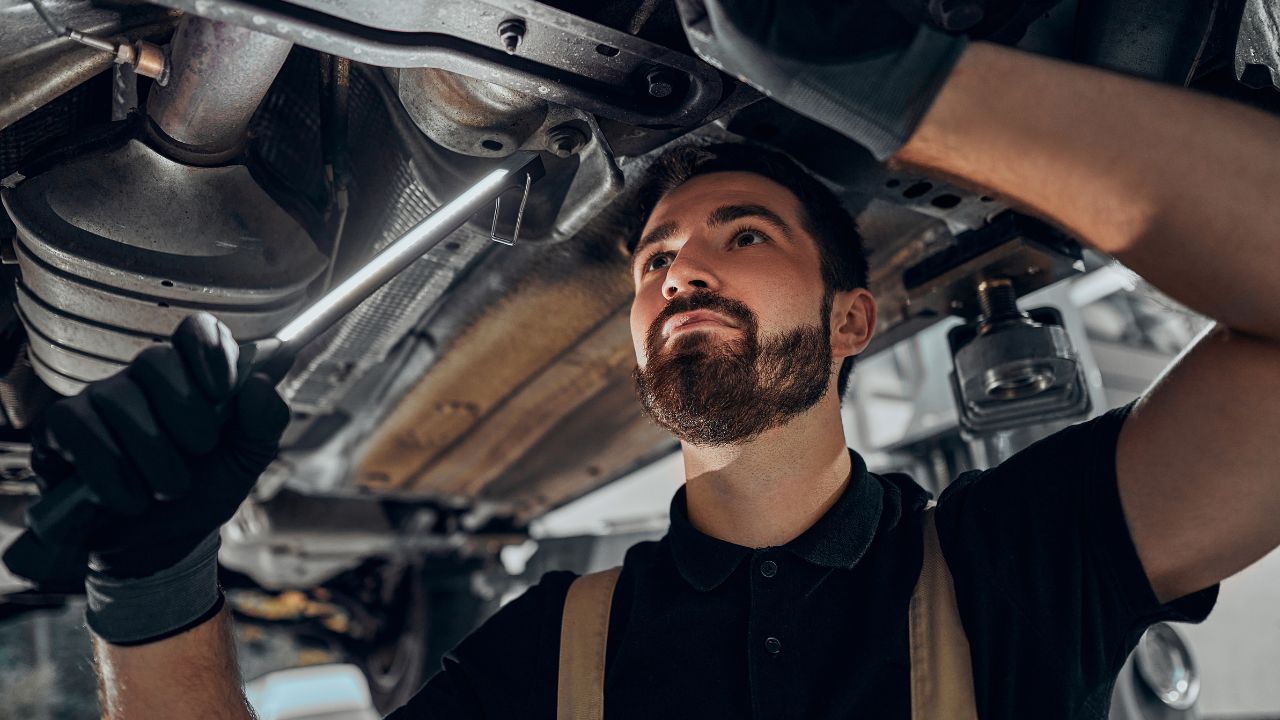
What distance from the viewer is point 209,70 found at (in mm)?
973

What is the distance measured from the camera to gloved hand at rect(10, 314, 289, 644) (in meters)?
0.79

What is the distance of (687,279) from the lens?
1307 millimetres

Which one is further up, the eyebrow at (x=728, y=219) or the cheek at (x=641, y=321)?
the eyebrow at (x=728, y=219)

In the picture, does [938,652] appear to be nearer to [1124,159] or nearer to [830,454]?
[830,454]

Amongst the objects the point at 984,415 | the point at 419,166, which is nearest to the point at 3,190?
the point at 419,166

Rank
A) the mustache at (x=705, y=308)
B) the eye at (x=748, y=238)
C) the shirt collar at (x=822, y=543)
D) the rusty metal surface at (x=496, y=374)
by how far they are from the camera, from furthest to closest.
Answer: the rusty metal surface at (x=496, y=374) → the eye at (x=748, y=238) → the mustache at (x=705, y=308) → the shirt collar at (x=822, y=543)

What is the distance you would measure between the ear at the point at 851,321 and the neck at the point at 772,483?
0.19 m

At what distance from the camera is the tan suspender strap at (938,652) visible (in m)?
0.99

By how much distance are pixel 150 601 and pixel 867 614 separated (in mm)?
830

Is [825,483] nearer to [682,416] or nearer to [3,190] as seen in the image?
[682,416]

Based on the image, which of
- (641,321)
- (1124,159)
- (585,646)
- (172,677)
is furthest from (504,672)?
(1124,159)

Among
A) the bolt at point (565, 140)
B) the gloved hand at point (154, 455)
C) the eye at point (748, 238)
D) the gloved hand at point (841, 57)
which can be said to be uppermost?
the gloved hand at point (841, 57)

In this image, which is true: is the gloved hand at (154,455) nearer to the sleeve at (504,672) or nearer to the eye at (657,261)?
the sleeve at (504,672)

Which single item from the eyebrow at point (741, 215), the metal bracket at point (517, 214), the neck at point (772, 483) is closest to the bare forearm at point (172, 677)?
the metal bracket at point (517, 214)
